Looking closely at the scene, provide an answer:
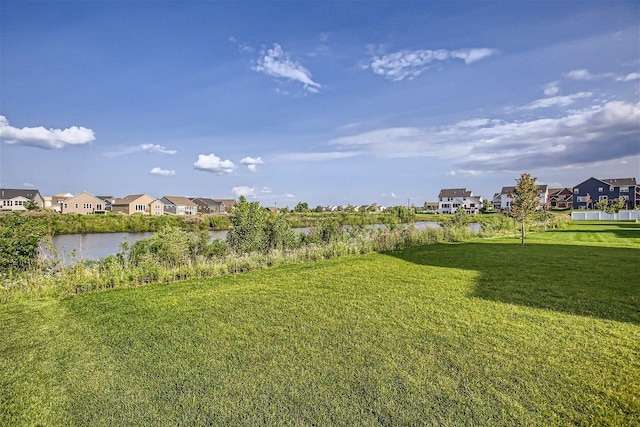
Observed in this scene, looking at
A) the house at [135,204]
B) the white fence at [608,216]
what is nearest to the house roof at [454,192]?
the white fence at [608,216]

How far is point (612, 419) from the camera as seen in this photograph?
100 inches

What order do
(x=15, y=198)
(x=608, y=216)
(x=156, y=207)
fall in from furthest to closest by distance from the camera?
(x=156, y=207) < (x=15, y=198) < (x=608, y=216)

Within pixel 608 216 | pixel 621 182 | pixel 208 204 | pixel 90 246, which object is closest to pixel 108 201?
pixel 208 204

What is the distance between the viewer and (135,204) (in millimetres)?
54250

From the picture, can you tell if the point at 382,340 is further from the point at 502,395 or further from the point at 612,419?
the point at 612,419

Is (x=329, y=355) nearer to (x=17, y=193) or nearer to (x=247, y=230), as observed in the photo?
(x=247, y=230)

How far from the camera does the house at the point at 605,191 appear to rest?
48.4 meters

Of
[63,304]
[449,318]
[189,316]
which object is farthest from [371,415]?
[63,304]

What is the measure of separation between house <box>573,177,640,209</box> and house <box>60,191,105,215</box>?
71.1 m

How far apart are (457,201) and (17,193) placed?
74.8 meters

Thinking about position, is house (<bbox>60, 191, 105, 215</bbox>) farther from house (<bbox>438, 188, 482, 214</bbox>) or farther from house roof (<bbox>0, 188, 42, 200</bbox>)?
house (<bbox>438, 188, 482, 214</bbox>)

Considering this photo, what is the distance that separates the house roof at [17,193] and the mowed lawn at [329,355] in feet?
210

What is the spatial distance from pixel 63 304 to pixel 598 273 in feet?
34.4

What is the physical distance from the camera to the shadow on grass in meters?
5.30
